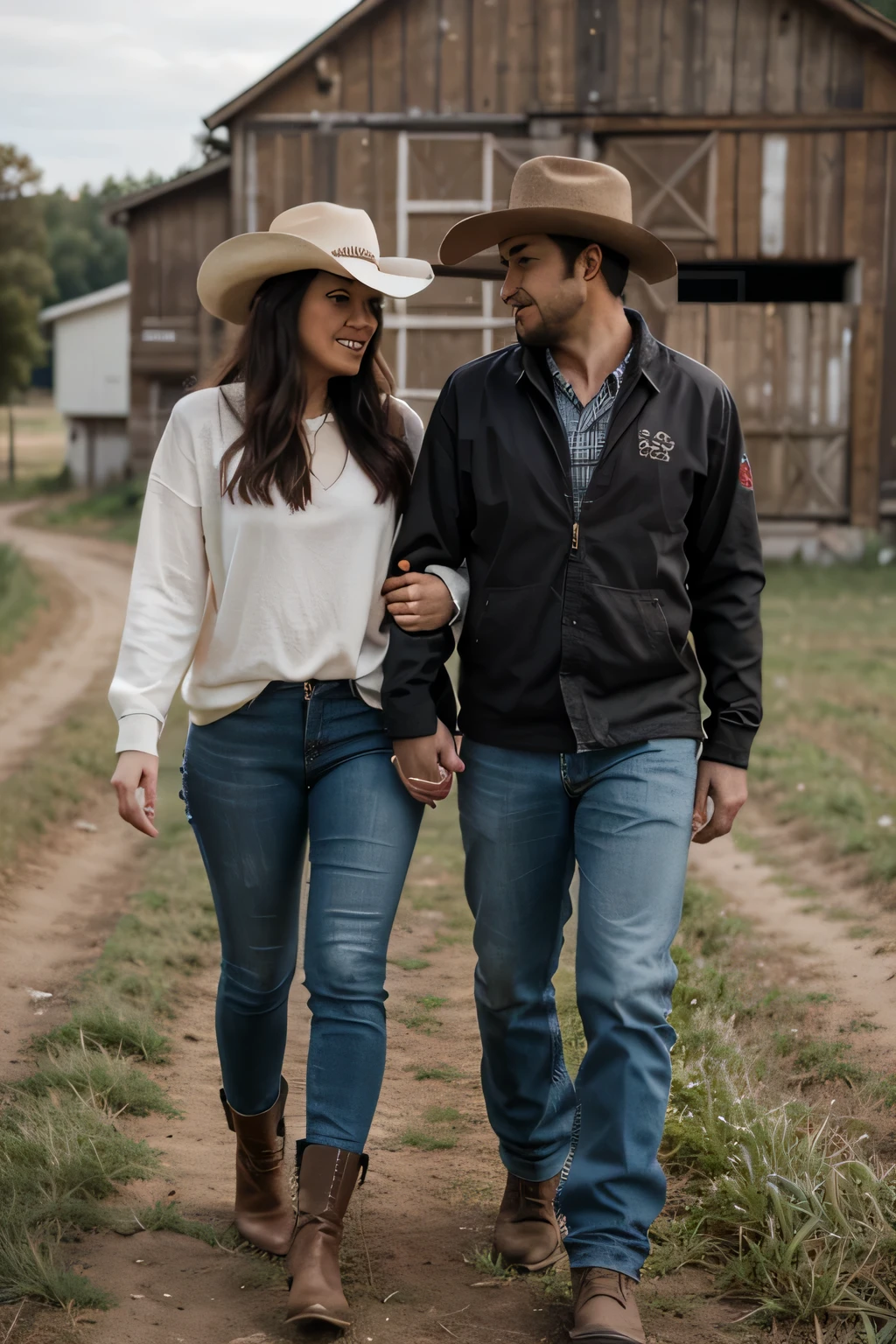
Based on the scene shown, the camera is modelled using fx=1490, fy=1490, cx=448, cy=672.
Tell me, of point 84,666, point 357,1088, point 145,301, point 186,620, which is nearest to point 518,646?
point 186,620

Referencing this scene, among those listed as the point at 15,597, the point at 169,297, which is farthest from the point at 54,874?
the point at 169,297

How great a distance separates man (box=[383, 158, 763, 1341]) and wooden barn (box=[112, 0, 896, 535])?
40.7ft

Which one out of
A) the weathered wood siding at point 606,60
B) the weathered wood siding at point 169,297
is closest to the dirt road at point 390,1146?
the weathered wood siding at point 606,60

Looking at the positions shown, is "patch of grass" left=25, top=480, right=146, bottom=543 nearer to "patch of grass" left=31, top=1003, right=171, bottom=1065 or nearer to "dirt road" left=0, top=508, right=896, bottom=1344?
"dirt road" left=0, top=508, right=896, bottom=1344

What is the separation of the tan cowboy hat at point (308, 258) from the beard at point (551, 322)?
0.98ft

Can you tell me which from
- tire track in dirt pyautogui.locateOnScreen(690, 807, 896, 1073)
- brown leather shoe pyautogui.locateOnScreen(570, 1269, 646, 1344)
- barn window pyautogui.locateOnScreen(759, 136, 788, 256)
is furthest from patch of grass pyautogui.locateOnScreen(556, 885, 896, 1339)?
barn window pyautogui.locateOnScreen(759, 136, 788, 256)

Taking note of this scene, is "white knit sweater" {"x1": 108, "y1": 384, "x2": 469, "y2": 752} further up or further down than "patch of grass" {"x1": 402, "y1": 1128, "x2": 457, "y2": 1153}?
further up

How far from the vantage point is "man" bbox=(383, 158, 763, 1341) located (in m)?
3.04

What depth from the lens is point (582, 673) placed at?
3.16 metres

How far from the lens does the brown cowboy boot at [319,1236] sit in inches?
115

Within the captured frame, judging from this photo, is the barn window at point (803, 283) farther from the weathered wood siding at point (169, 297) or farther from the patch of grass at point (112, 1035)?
the patch of grass at point (112, 1035)

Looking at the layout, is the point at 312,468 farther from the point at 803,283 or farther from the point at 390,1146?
the point at 803,283

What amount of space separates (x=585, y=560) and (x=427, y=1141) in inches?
72.8

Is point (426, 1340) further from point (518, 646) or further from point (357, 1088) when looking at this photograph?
point (518, 646)
